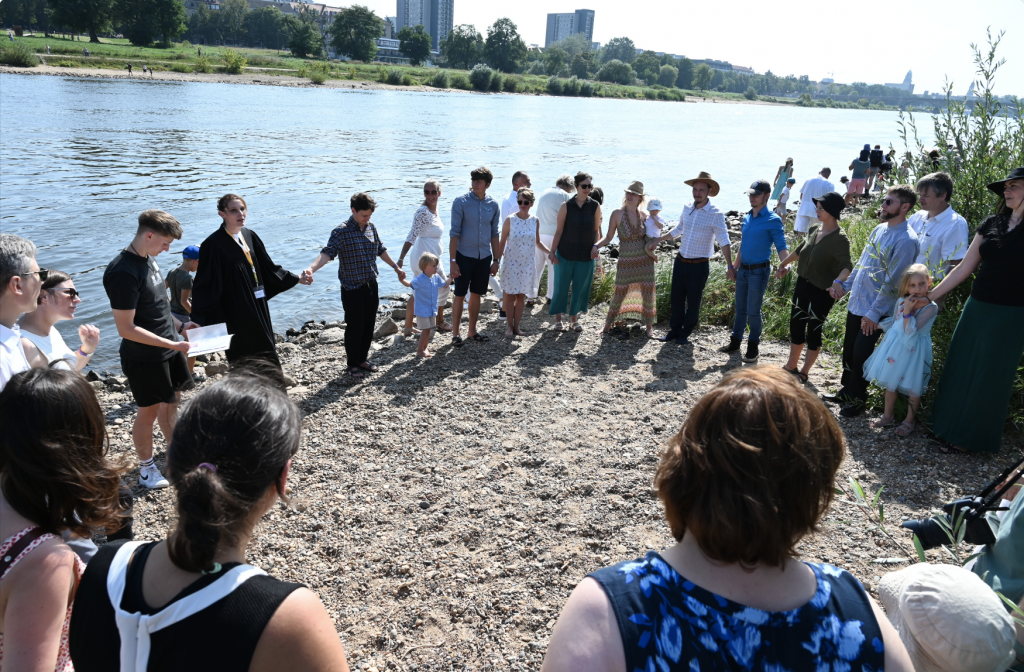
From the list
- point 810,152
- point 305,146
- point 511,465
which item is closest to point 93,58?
point 305,146

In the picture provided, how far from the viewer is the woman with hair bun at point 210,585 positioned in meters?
1.43

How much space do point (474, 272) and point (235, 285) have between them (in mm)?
3040

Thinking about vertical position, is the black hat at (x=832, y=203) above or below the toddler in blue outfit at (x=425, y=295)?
above

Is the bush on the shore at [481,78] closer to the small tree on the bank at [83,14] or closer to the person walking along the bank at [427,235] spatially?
the small tree on the bank at [83,14]

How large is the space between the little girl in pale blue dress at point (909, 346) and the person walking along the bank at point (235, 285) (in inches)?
214

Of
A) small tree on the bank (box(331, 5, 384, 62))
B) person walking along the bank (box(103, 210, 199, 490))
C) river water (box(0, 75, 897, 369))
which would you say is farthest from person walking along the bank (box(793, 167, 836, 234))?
small tree on the bank (box(331, 5, 384, 62))

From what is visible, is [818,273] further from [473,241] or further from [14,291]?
[14,291]

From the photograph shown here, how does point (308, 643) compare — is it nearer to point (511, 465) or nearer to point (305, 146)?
point (511, 465)

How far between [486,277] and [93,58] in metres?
64.8

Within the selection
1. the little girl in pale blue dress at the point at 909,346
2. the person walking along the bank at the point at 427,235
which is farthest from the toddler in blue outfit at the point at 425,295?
the little girl in pale blue dress at the point at 909,346

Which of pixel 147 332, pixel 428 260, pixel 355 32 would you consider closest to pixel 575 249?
pixel 428 260

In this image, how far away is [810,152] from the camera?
41.7 m

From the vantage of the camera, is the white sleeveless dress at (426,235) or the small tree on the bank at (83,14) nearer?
the white sleeveless dress at (426,235)

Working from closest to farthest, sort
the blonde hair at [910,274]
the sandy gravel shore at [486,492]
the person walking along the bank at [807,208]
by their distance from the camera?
the sandy gravel shore at [486,492]
the blonde hair at [910,274]
the person walking along the bank at [807,208]
